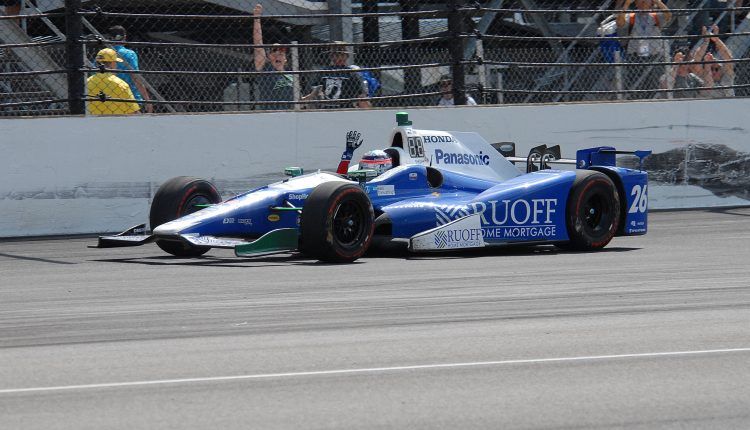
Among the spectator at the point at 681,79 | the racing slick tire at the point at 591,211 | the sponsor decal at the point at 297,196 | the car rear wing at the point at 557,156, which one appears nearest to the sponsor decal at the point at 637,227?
the racing slick tire at the point at 591,211

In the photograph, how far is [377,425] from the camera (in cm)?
438

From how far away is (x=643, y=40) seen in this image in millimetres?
15328

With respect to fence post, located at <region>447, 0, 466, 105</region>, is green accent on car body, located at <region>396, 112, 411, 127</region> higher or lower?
lower

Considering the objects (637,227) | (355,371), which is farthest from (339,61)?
(355,371)

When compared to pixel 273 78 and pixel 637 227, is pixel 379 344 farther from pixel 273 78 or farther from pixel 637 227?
pixel 273 78

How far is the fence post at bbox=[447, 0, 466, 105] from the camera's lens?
47.2ft

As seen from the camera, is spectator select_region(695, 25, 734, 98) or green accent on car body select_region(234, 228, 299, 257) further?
spectator select_region(695, 25, 734, 98)

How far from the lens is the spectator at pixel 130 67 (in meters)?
13.5

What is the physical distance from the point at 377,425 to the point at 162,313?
2.95 metres

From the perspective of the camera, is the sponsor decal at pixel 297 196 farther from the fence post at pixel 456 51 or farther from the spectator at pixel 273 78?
the fence post at pixel 456 51

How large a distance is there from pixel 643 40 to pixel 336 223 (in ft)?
23.2

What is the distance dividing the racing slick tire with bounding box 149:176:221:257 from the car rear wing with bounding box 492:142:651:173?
9.53 feet

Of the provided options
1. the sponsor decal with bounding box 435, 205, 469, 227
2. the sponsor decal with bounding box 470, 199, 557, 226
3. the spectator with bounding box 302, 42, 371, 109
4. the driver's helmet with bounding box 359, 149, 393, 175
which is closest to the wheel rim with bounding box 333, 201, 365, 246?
the sponsor decal with bounding box 435, 205, 469, 227

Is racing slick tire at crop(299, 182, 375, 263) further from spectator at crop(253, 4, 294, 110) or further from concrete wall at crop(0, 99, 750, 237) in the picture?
spectator at crop(253, 4, 294, 110)
